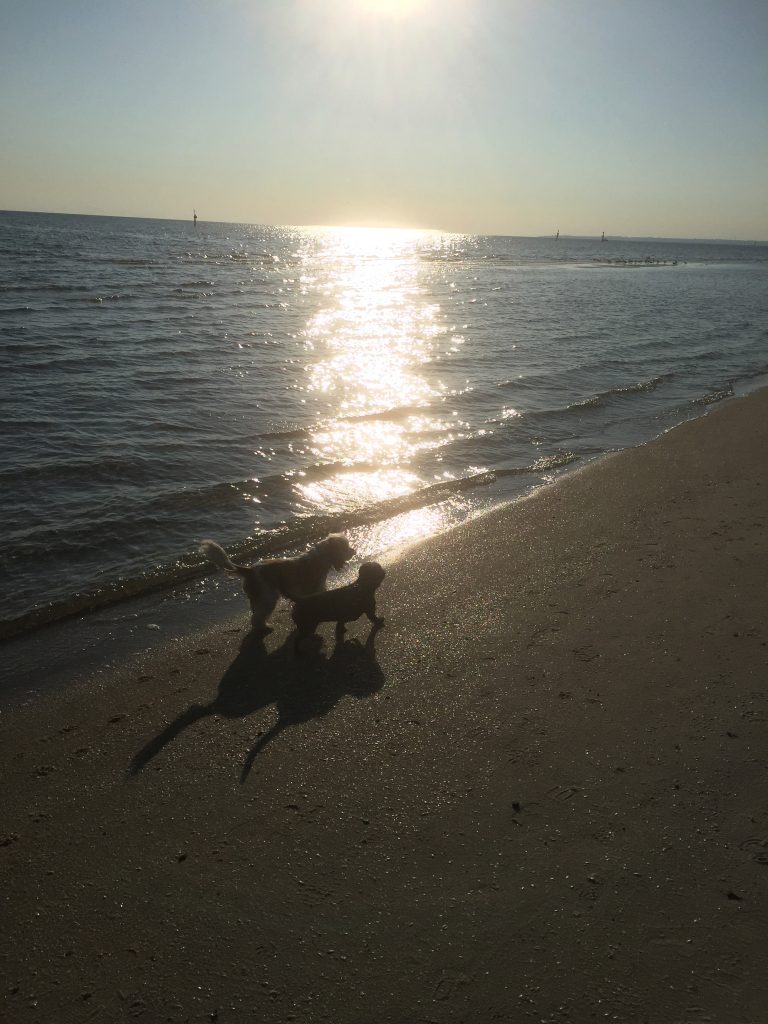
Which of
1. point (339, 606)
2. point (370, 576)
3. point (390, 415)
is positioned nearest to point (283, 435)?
point (390, 415)

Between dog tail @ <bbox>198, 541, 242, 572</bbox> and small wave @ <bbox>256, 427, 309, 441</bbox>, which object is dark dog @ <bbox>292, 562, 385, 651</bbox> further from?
small wave @ <bbox>256, 427, 309, 441</bbox>

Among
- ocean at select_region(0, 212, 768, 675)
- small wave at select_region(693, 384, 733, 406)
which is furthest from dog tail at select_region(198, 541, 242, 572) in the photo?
small wave at select_region(693, 384, 733, 406)

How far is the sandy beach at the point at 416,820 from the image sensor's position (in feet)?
9.98

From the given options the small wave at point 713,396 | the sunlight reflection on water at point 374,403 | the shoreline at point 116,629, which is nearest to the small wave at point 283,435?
the sunlight reflection on water at point 374,403

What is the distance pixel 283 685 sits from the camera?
5.36 meters

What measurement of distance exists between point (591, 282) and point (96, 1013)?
195ft

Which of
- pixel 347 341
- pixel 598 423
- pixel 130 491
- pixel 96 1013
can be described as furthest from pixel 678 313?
pixel 96 1013

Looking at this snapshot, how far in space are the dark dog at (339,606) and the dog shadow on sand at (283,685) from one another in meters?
0.21

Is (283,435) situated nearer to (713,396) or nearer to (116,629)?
(116,629)

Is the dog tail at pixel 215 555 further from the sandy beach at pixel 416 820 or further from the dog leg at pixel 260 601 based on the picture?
the sandy beach at pixel 416 820

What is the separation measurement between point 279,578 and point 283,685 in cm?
111

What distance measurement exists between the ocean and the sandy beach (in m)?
2.14

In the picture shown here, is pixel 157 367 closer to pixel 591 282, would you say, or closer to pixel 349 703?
pixel 349 703

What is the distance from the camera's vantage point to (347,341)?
76.6 ft
